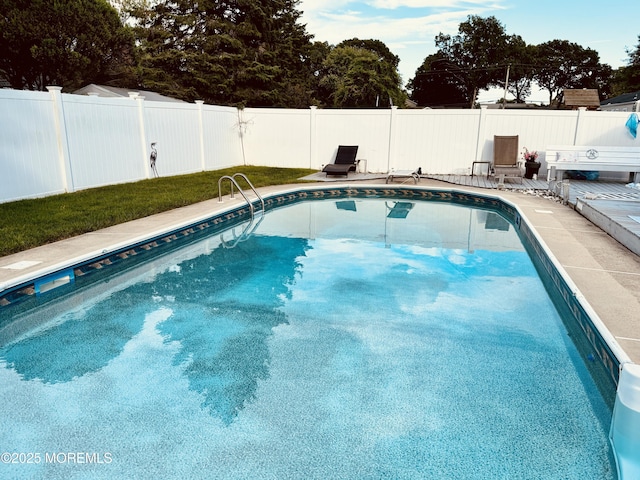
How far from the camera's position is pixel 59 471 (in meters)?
2.60

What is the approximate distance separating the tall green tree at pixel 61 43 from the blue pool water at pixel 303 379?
22445 mm

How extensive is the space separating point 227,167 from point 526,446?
13006 millimetres

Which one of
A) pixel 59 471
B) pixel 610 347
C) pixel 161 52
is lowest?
pixel 59 471

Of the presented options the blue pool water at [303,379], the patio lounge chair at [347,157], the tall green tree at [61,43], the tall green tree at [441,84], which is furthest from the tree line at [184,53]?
the tall green tree at [441,84]

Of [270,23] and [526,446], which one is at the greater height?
[270,23]

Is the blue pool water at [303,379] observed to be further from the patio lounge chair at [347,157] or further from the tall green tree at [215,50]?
the tall green tree at [215,50]

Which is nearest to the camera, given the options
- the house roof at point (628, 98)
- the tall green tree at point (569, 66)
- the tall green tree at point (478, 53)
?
the house roof at point (628, 98)

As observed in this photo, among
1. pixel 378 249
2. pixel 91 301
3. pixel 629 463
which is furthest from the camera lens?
pixel 378 249

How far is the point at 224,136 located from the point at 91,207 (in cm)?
706

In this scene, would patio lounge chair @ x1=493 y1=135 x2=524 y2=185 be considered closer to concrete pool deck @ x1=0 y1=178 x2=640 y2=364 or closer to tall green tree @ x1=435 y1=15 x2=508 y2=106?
concrete pool deck @ x1=0 y1=178 x2=640 y2=364

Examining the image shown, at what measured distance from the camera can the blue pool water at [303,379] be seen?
2725 millimetres

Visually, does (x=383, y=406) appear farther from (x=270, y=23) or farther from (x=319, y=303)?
(x=270, y=23)

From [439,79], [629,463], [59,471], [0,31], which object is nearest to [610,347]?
[629,463]

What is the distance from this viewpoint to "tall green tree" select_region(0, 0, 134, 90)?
72.5ft
